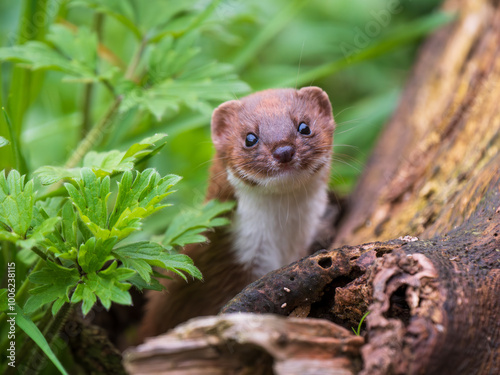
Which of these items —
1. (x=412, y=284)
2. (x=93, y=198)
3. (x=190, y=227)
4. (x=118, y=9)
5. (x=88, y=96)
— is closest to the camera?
(x=412, y=284)

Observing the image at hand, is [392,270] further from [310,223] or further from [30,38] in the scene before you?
[30,38]

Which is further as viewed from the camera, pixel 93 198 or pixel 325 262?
pixel 325 262

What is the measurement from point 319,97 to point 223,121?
60 centimetres

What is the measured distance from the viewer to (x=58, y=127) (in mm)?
4766

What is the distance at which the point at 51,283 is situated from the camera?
2129 mm

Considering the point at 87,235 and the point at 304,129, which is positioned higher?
the point at 304,129

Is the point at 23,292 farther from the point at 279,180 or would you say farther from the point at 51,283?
the point at 279,180

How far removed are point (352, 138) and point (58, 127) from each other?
2.66 metres

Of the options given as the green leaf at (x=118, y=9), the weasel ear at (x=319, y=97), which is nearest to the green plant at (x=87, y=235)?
the weasel ear at (x=319, y=97)

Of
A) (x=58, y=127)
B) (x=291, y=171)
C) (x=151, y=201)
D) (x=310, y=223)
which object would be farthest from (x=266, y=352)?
(x=58, y=127)

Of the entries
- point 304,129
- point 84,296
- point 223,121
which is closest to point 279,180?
point 304,129

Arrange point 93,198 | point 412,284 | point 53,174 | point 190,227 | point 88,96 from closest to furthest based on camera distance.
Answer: point 412,284
point 93,198
point 53,174
point 190,227
point 88,96

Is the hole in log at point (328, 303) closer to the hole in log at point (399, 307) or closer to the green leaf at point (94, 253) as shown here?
the hole in log at point (399, 307)

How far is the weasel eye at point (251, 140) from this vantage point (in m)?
3.05
